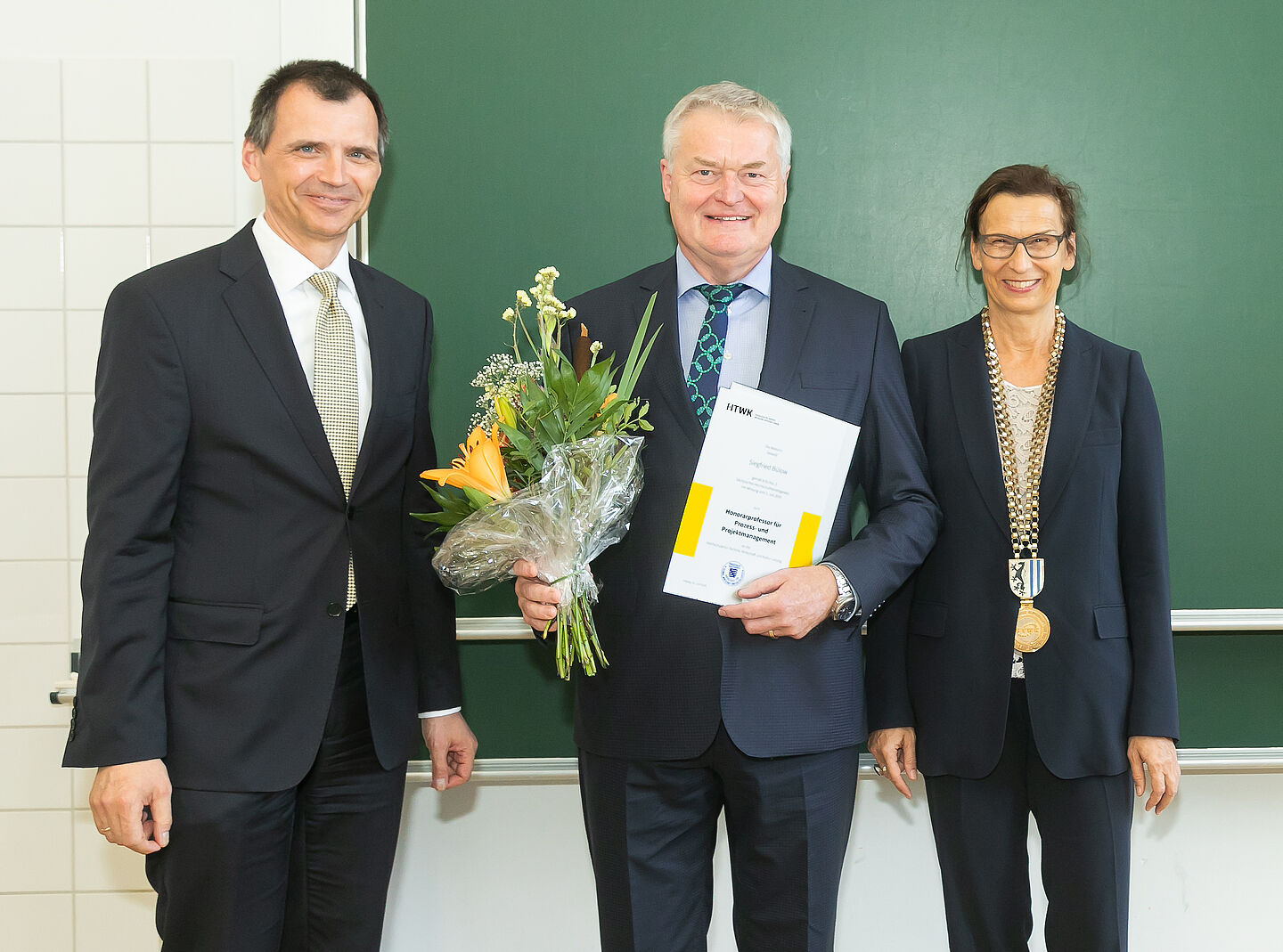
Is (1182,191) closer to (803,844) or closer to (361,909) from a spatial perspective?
(803,844)

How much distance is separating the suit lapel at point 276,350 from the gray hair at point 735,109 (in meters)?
0.90

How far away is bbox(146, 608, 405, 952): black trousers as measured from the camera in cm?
179

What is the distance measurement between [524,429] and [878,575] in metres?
0.76

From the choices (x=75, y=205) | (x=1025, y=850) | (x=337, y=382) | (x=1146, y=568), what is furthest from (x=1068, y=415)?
(x=75, y=205)

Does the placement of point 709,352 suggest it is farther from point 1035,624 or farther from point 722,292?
point 1035,624

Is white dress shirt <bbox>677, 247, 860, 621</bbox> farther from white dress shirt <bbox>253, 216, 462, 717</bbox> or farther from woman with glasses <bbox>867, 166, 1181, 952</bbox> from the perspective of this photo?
white dress shirt <bbox>253, 216, 462, 717</bbox>

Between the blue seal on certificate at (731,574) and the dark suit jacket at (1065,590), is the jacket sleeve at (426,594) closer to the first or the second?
the blue seal on certificate at (731,574)

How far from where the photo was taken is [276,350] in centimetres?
187

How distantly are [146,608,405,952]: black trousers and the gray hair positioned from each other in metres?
1.26

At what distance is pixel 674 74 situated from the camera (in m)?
2.54

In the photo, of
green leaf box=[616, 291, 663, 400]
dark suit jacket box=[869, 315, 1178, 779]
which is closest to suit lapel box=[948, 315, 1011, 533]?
dark suit jacket box=[869, 315, 1178, 779]

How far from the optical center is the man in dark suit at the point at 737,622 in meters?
1.93

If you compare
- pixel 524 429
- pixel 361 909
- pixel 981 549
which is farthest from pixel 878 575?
pixel 361 909

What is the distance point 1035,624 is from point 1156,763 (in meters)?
0.39
